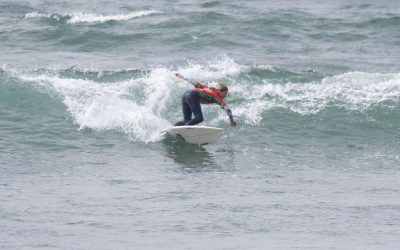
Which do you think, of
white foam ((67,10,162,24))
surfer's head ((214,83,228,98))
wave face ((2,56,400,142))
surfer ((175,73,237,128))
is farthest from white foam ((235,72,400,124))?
white foam ((67,10,162,24))

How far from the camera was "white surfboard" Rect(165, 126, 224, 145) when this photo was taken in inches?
643

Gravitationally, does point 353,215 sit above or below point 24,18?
below

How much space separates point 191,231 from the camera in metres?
10.9

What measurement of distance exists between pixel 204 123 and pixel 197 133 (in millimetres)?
2016

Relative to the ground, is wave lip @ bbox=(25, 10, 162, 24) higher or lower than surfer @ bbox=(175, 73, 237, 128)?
higher

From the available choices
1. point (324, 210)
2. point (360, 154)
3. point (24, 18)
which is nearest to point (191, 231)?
point (324, 210)

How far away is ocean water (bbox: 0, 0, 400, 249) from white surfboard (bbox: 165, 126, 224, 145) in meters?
0.20

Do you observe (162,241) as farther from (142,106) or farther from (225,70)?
(225,70)

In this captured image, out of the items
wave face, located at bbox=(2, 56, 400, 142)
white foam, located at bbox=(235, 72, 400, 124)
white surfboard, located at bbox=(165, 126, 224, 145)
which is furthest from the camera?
white foam, located at bbox=(235, 72, 400, 124)

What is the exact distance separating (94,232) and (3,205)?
6.11 ft

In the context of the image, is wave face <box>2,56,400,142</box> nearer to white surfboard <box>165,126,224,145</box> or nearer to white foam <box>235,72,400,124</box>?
white foam <box>235,72,400,124</box>

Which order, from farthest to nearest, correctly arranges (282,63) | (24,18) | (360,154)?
(24,18), (282,63), (360,154)

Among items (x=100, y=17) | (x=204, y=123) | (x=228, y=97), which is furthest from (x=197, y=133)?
(x=100, y=17)

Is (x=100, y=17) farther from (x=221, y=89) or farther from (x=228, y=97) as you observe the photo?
(x=221, y=89)
